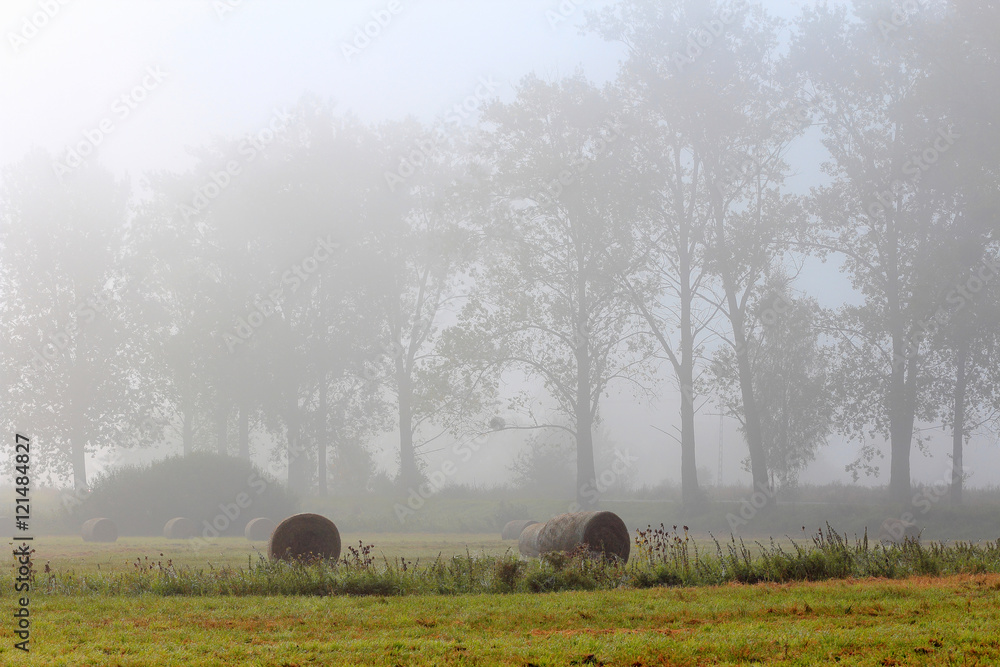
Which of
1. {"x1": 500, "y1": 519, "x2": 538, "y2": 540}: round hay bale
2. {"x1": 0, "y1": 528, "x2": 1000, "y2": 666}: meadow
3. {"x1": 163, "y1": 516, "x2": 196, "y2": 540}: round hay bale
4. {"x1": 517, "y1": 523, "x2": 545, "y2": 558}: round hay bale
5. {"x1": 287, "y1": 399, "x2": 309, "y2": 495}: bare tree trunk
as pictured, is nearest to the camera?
{"x1": 0, "y1": 528, "x2": 1000, "y2": 666}: meadow

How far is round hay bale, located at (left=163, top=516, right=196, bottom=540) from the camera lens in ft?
99.3

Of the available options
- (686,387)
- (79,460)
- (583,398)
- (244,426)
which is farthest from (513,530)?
(79,460)

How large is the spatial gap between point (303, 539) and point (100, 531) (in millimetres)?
16312

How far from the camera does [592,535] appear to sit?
16328 millimetres

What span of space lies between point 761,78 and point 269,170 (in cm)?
2742

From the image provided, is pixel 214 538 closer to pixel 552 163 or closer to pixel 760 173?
pixel 552 163

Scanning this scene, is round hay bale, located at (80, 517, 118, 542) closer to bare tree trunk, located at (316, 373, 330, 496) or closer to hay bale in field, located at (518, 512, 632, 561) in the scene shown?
bare tree trunk, located at (316, 373, 330, 496)

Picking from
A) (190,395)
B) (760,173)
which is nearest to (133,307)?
(190,395)

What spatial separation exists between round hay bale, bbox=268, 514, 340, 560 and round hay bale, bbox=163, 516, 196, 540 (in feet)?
49.6

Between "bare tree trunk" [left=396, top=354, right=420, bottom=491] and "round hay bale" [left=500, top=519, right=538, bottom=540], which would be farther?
"bare tree trunk" [left=396, top=354, right=420, bottom=491]

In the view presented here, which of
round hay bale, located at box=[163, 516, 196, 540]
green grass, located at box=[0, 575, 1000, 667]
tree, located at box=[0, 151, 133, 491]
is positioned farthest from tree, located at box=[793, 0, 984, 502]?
tree, located at box=[0, 151, 133, 491]

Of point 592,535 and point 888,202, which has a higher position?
point 888,202

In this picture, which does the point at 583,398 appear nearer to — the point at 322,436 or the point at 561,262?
the point at 561,262

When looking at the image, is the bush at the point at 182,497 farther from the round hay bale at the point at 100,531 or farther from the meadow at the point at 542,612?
the meadow at the point at 542,612
